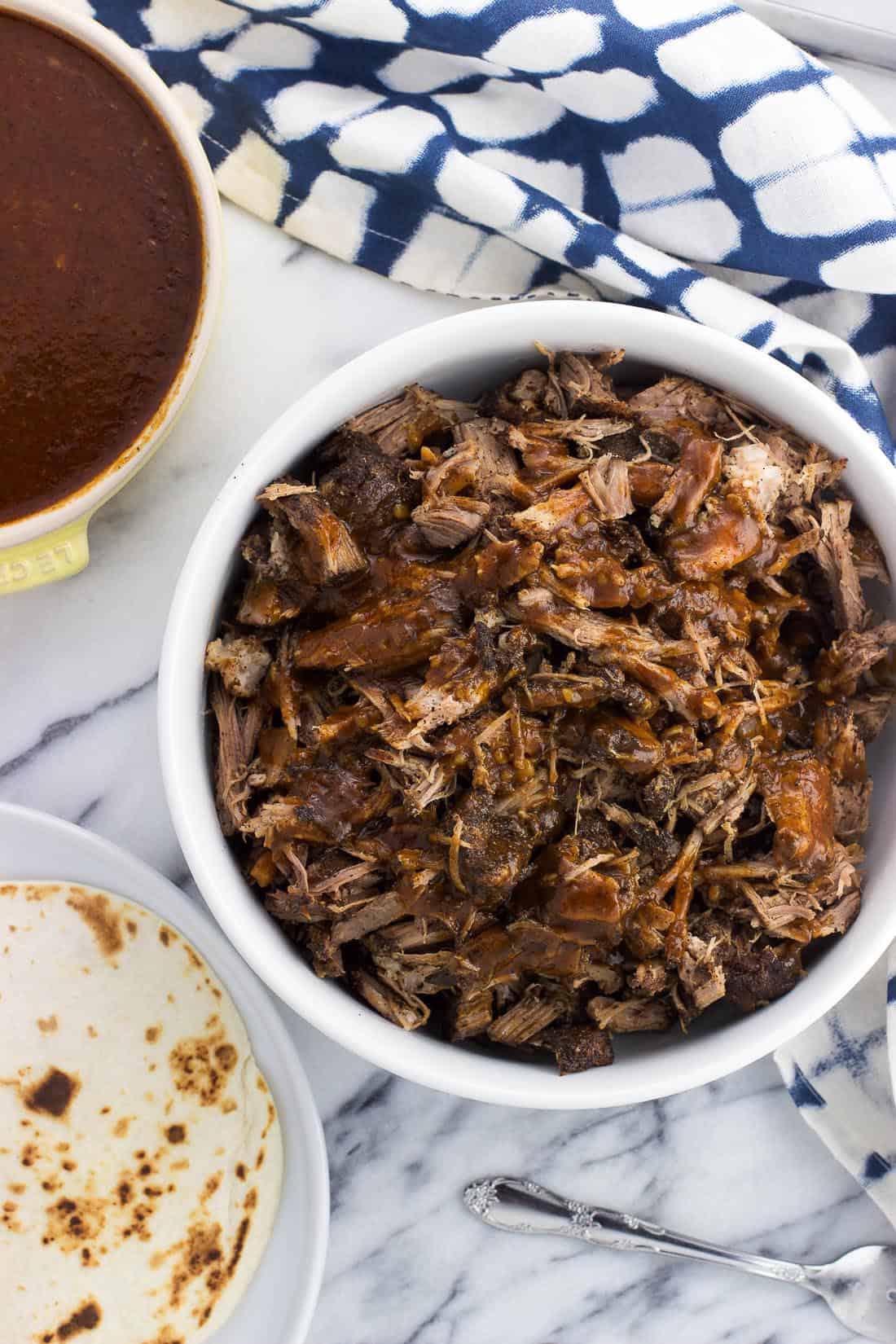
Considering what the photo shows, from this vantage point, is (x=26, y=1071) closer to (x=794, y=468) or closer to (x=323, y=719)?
(x=323, y=719)

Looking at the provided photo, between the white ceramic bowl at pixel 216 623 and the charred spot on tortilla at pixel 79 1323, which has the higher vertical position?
the white ceramic bowl at pixel 216 623

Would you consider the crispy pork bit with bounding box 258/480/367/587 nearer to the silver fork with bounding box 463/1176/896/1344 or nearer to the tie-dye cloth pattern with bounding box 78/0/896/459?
the tie-dye cloth pattern with bounding box 78/0/896/459

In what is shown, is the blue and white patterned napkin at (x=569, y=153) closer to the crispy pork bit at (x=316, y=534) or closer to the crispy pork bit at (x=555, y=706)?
the crispy pork bit at (x=555, y=706)

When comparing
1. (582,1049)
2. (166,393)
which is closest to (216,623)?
(166,393)

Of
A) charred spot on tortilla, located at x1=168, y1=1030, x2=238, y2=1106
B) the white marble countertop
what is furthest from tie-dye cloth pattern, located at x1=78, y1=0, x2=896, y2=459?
charred spot on tortilla, located at x1=168, y1=1030, x2=238, y2=1106

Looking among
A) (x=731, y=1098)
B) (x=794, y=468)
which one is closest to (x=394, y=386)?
(x=794, y=468)

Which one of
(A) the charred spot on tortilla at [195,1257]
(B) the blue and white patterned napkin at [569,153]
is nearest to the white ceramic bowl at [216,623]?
(B) the blue and white patterned napkin at [569,153]

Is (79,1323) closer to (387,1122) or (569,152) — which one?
(387,1122)
